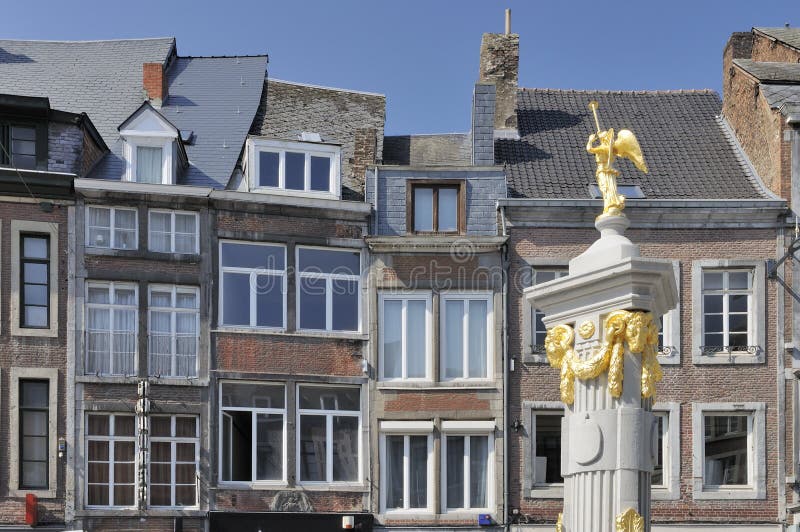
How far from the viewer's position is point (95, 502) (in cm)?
2450

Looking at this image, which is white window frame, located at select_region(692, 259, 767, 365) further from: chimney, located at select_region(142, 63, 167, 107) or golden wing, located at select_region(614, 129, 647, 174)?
chimney, located at select_region(142, 63, 167, 107)

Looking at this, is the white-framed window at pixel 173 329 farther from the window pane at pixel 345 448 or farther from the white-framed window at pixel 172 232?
the window pane at pixel 345 448

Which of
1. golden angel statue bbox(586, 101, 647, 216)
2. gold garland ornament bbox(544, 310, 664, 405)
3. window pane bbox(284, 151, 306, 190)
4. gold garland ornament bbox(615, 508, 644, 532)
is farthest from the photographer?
window pane bbox(284, 151, 306, 190)

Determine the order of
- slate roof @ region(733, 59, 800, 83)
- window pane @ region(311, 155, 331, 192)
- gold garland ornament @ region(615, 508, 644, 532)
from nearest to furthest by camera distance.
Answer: gold garland ornament @ region(615, 508, 644, 532), window pane @ region(311, 155, 331, 192), slate roof @ region(733, 59, 800, 83)

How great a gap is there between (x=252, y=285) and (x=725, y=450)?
934 cm

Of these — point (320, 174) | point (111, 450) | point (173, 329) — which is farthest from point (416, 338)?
point (111, 450)

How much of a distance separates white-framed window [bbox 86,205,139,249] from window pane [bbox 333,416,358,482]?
5042 millimetres

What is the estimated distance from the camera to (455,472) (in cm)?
2595

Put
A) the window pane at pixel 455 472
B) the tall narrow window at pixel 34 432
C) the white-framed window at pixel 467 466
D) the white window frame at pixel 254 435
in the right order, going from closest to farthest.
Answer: the tall narrow window at pixel 34 432 < the white window frame at pixel 254 435 < the white-framed window at pixel 467 466 < the window pane at pixel 455 472

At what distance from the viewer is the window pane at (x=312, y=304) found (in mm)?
25969

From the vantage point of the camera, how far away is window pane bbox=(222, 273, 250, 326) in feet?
84.1

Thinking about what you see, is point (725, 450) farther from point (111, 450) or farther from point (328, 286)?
point (111, 450)

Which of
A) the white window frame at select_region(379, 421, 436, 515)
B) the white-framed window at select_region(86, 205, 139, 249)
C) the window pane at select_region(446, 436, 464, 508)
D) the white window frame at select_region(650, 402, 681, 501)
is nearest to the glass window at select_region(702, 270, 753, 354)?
the white window frame at select_region(650, 402, 681, 501)

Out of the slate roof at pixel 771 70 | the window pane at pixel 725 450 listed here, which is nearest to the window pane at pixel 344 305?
the window pane at pixel 725 450
